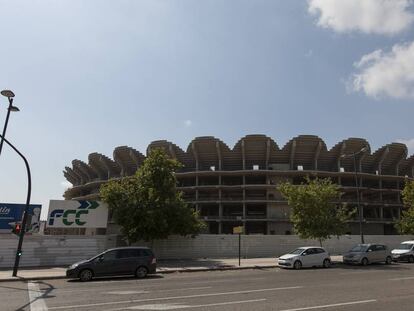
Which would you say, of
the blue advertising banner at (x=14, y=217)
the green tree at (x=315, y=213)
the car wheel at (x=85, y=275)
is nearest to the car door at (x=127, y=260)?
the car wheel at (x=85, y=275)

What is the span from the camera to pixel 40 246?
89.0 ft

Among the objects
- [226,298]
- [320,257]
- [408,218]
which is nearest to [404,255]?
[320,257]

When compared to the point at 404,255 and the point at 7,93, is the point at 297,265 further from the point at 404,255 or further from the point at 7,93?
the point at 7,93

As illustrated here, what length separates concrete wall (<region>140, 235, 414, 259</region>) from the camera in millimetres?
32375

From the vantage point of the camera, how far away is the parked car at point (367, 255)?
1110 inches

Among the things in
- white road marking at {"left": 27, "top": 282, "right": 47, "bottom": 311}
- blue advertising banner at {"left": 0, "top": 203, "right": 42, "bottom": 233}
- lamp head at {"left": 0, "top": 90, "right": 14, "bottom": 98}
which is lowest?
white road marking at {"left": 27, "top": 282, "right": 47, "bottom": 311}

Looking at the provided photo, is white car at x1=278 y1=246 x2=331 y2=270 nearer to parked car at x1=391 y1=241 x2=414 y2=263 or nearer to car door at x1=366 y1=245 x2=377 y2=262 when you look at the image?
car door at x1=366 y1=245 x2=377 y2=262

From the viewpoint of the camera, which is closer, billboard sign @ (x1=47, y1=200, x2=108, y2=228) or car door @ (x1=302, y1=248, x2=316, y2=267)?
car door @ (x1=302, y1=248, x2=316, y2=267)

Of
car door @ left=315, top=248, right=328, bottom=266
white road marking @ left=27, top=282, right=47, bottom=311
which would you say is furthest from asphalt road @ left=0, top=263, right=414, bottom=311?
car door @ left=315, top=248, right=328, bottom=266

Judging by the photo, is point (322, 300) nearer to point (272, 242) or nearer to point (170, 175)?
point (170, 175)

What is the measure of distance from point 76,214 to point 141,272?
34.6 feet

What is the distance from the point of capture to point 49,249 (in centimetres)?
2738

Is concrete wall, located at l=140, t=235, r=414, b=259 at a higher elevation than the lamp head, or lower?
lower

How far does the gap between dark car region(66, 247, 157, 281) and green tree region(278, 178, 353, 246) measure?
1581 centimetres
